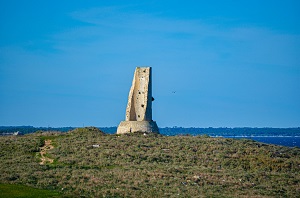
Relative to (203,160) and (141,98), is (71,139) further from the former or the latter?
(203,160)

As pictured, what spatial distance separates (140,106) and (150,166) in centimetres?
1542

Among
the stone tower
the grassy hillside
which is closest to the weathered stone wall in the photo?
the stone tower

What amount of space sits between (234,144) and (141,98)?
34.4ft

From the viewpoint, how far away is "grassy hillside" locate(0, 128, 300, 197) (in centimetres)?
3684

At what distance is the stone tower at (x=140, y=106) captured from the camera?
58.2 m

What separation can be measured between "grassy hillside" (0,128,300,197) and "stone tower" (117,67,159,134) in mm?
1907

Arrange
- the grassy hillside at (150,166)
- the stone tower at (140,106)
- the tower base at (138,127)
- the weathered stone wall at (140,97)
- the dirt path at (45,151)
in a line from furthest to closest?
the weathered stone wall at (140,97)
the stone tower at (140,106)
the tower base at (138,127)
the dirt path at (45,151)
the grassy hillside at (150,166)

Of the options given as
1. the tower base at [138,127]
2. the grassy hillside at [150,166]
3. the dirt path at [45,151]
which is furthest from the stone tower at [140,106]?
the dirt path at [45,151]

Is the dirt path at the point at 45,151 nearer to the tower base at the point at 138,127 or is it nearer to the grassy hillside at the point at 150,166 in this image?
the grassy hillside at the point at 150,166

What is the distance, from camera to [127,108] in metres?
58.9

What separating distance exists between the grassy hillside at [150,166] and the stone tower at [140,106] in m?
1.91

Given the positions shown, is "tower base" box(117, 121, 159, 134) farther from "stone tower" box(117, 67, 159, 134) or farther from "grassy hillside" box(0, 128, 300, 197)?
"grassy hillside" box(0, 128, 300, 197)

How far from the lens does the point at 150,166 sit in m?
43.8

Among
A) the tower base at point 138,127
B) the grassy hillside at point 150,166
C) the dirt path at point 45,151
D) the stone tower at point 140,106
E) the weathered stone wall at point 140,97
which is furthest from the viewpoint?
the weathered stone wall at point 140,97
